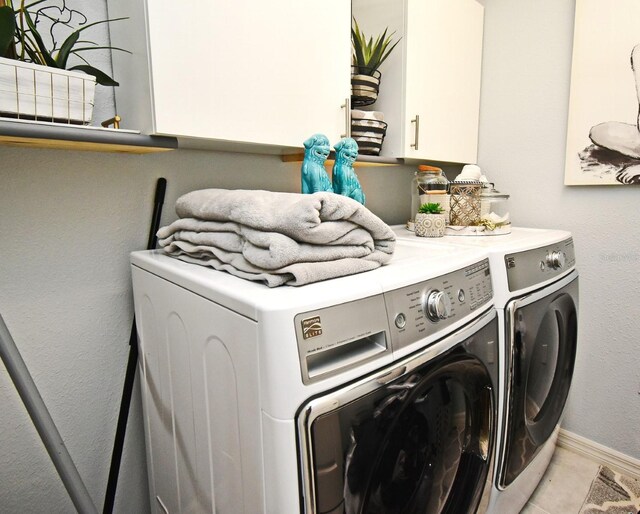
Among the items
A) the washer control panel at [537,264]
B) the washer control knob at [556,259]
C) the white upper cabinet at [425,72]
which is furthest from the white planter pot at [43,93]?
the washer control knob at [556,259]

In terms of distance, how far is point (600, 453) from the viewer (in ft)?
5.84

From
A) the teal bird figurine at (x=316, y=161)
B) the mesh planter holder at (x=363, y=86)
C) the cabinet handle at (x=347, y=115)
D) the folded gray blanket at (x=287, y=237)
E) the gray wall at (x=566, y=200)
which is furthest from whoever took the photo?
the gray wall at (x=566, y=200)

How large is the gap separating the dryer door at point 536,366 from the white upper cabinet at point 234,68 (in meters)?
0.83

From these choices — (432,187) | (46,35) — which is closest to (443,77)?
(432,187)

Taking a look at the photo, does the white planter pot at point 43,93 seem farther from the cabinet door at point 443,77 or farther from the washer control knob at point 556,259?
the washer control knob at point 556,259

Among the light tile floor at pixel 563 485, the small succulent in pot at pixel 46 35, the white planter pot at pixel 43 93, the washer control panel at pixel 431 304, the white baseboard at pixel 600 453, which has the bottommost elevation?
the light tile floor at pixel 563 485

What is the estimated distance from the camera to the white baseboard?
170 centimetres

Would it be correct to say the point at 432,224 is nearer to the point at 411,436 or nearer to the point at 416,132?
the point at 416,132

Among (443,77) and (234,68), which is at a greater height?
(443,77)

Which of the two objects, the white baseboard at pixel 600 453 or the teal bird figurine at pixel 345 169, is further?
the white baseboard at pixel 600 453

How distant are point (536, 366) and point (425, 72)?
1.14 m

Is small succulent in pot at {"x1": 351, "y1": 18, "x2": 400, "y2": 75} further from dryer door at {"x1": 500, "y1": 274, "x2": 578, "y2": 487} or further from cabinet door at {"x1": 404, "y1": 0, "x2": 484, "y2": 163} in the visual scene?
dryer door at {"x1": 500, "y1": 274, "x2": 578, "y2": 487}

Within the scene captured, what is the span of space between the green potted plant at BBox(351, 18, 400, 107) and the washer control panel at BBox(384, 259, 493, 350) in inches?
31.2

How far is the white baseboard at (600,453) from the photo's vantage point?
1.70 m
